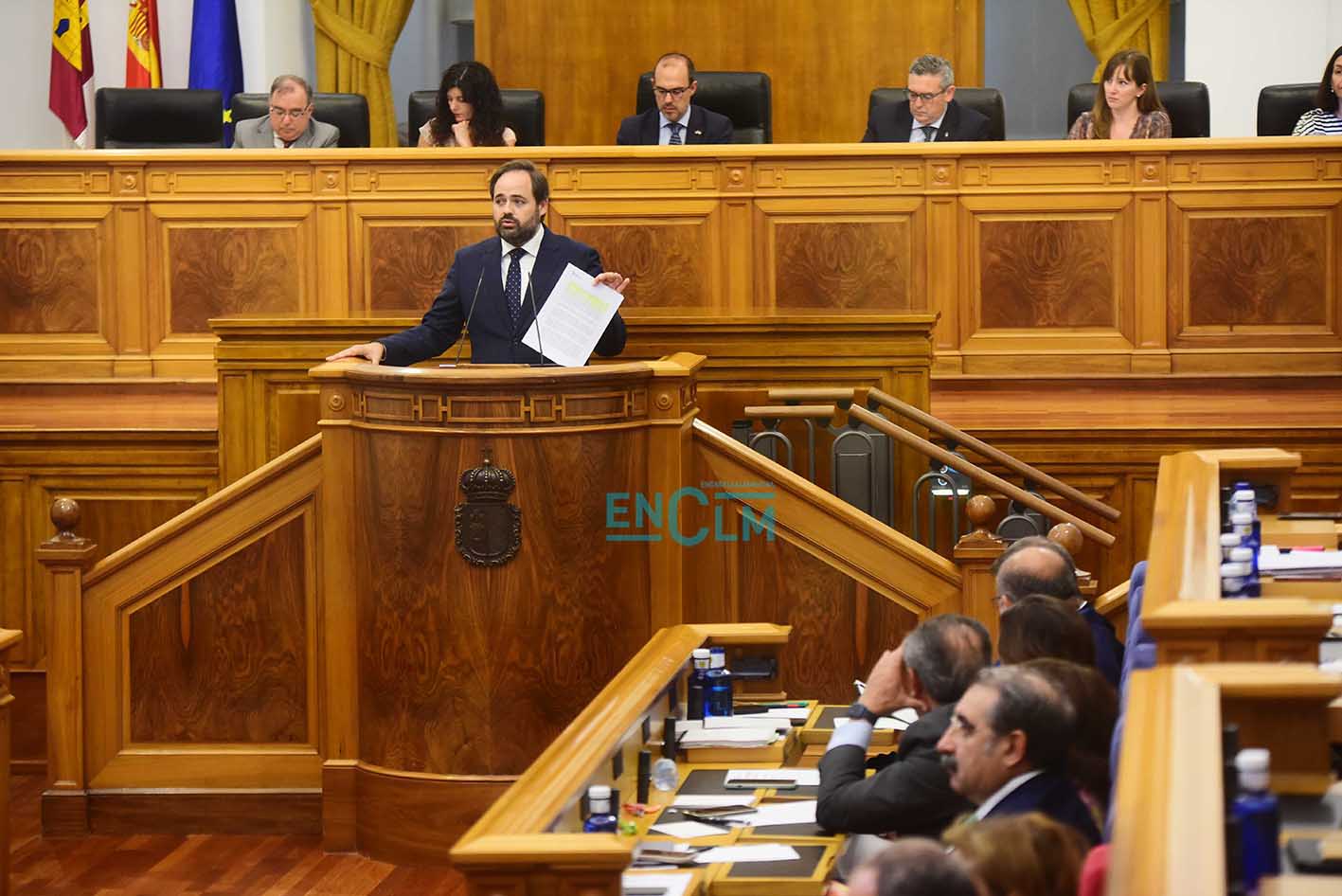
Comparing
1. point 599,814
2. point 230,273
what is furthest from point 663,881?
point 230,273

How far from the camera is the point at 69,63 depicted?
9188 mm

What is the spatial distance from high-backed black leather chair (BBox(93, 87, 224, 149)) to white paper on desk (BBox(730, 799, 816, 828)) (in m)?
4.85

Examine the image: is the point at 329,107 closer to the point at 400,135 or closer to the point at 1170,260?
the point at 400,135

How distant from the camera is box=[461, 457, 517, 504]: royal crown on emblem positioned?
4.68m

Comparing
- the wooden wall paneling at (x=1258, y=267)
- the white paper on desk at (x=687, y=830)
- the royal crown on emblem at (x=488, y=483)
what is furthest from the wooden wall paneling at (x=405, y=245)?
the white paper on desk at (x=687, y=830)

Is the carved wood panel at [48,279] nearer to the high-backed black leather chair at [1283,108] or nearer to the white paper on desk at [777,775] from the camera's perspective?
the white paper on desk at [777,775]

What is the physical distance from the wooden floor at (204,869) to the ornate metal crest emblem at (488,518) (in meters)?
0.78

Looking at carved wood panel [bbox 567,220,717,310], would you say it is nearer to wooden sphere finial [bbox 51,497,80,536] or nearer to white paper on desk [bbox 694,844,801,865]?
wooden sphere finial [bbox 51,497,80,536]

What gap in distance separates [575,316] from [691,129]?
2.39 meters

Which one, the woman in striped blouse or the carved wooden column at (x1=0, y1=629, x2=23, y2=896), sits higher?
the woman in striped blouse

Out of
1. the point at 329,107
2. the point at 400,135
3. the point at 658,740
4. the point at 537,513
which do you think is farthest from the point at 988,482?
the point at 400,135

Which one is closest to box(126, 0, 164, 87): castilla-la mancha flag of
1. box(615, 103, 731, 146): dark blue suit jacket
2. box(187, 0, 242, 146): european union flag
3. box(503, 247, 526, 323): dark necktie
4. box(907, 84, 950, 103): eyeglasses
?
box(187, 0, 242, 146): european union flag

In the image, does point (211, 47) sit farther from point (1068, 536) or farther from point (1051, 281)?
point (1068, 536)

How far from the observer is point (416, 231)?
275 inches
